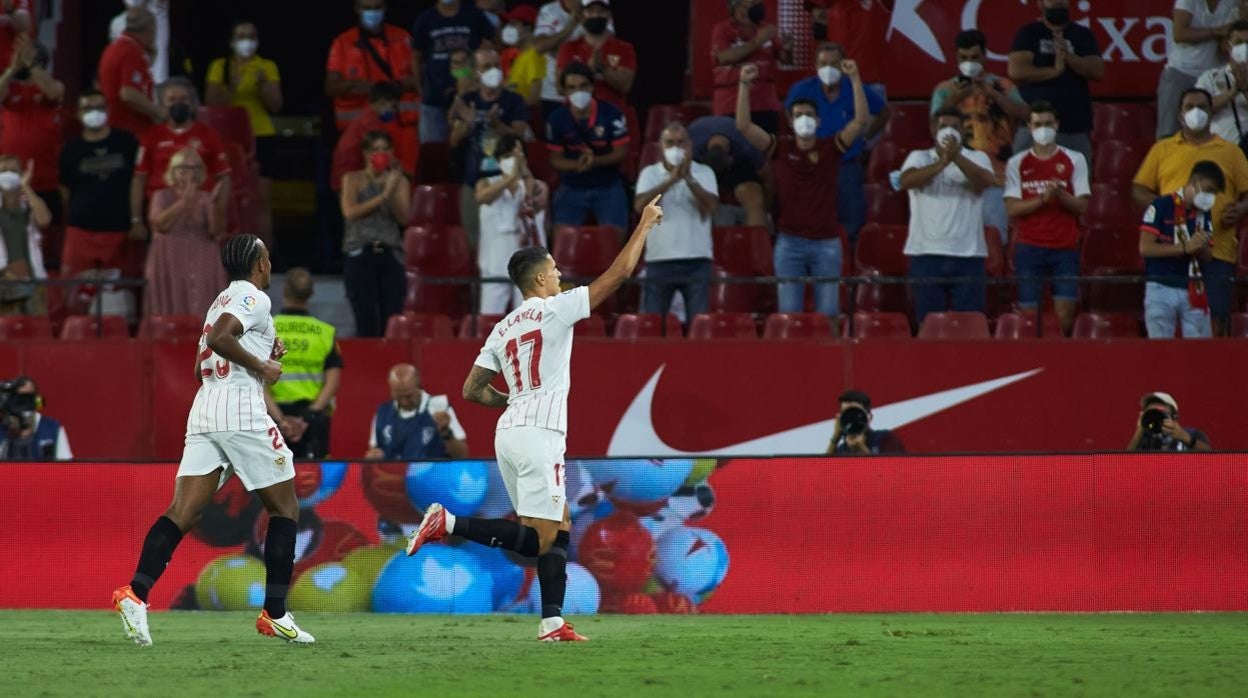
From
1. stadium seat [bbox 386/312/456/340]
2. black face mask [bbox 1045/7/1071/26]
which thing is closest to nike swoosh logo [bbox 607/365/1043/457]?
stadium seat [bbox 386/312/456/340]

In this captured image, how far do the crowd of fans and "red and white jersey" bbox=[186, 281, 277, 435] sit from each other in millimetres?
6038

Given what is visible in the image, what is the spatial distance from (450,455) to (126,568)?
2.64 metres

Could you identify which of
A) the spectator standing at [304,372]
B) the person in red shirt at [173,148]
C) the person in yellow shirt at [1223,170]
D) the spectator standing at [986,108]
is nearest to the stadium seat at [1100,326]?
the person in yellow shirt at [1223,170]

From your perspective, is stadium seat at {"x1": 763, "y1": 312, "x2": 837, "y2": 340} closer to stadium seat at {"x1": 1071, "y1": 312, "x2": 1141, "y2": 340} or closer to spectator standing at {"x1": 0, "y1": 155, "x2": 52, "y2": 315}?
stadium seat at {"x1": 1071, "y1": 312, "x2": 1141, "y2": 340}

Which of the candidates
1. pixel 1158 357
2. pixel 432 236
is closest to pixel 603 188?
pixel 432 236

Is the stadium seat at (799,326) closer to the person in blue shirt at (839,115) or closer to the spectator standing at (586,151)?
the person in blue shirt at (839,115)

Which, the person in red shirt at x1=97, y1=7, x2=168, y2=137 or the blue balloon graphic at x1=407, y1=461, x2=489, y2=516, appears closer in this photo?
the blue balloon graphic at x1=407, y1=461, x2=489, y2=516

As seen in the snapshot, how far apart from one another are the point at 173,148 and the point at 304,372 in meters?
3.22

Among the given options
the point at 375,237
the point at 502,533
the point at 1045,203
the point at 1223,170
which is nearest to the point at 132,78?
the point at 375,237

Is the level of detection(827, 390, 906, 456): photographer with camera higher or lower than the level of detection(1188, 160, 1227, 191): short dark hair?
lower

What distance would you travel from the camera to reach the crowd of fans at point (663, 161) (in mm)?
15281

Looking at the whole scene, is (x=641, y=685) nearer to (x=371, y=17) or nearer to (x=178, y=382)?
(x=178, y=382)

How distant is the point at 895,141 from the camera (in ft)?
58.1

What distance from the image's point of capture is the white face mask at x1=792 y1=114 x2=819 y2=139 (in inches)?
617
